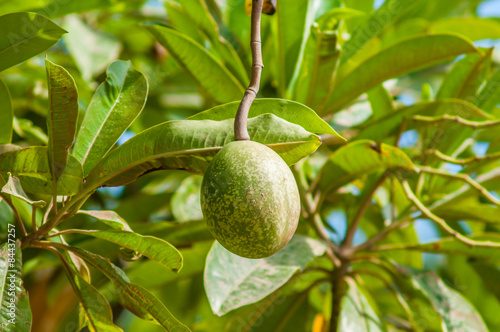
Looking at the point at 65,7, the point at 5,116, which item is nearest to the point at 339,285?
the point at 5,116

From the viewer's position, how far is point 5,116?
35.6 inches

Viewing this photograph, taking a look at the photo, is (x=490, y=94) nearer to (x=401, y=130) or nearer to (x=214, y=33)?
→ (x=401, y=130)

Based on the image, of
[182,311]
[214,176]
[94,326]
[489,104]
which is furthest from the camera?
[182,311]

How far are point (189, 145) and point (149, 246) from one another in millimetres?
171

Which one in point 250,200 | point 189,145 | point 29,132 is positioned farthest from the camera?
point 29,132

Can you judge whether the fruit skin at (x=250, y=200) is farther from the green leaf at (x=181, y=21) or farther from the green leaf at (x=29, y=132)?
the green leaf at (x=181, y=21)

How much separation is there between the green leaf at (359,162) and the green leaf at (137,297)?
1.74ft

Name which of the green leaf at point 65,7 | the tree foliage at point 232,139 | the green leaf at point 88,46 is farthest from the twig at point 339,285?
the green leaf at point 65,7

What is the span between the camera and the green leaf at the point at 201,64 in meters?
1.03

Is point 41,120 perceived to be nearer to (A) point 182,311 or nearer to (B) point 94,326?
(A) point 182,311

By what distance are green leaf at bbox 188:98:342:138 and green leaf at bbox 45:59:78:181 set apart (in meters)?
0.17

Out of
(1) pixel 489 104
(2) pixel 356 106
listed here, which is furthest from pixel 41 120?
(1) pixel 489 104

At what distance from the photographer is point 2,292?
0.72 metres

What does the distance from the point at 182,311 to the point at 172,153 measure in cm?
91
